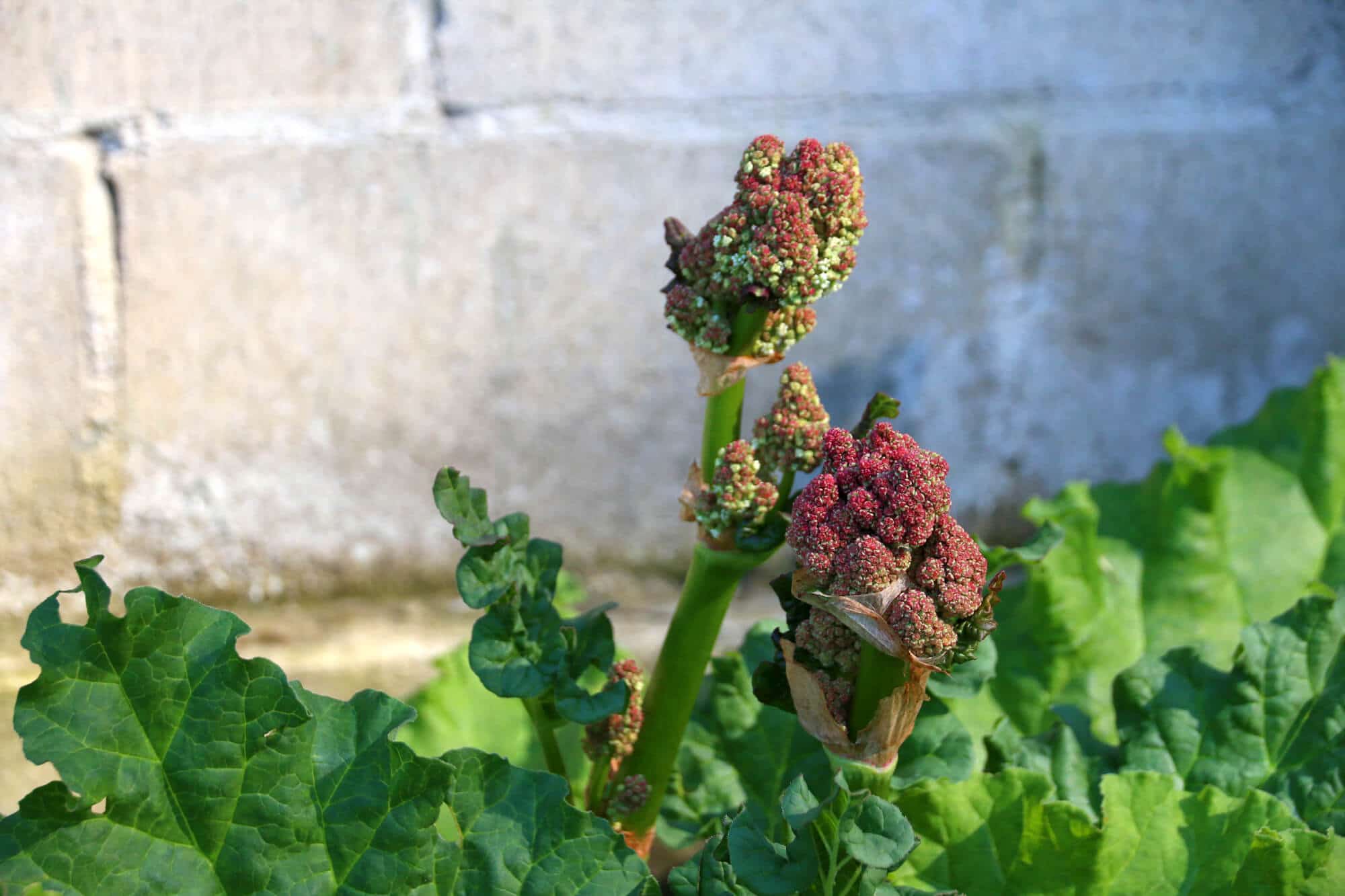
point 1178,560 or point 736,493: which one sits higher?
point 736,493

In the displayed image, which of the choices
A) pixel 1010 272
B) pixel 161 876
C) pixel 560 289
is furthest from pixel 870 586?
pixel 1010 272

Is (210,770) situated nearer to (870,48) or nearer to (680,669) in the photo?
(680,669)

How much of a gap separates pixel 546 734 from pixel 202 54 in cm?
98

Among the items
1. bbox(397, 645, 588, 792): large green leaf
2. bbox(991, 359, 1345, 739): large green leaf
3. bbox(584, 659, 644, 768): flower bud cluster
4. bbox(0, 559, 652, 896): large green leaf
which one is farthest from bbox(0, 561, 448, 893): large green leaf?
bbox(991, 359, 1345, 739): large green leaf

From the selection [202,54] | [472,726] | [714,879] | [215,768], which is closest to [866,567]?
[714,879]

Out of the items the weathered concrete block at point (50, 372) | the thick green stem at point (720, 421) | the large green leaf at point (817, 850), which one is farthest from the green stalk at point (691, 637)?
the weathered concrete block at point (50, 372)

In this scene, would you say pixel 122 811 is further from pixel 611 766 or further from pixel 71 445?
pixel 71 445

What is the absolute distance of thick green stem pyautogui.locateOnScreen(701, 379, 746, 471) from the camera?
2.17ft

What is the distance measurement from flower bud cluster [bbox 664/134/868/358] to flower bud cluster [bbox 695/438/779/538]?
72 mm

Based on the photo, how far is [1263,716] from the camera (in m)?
0.81

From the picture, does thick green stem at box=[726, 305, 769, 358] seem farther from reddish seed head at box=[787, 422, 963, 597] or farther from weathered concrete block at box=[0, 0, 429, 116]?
weathered concrete block at box=[0, 0, 429, 116]

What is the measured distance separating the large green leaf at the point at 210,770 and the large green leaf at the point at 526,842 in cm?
2

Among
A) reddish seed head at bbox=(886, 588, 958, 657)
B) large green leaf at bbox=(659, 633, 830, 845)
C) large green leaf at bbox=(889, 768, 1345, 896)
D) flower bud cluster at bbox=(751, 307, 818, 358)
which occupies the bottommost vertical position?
large green leaf at bbox=(659, 633, 830, 845)

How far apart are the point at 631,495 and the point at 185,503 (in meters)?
0.58
